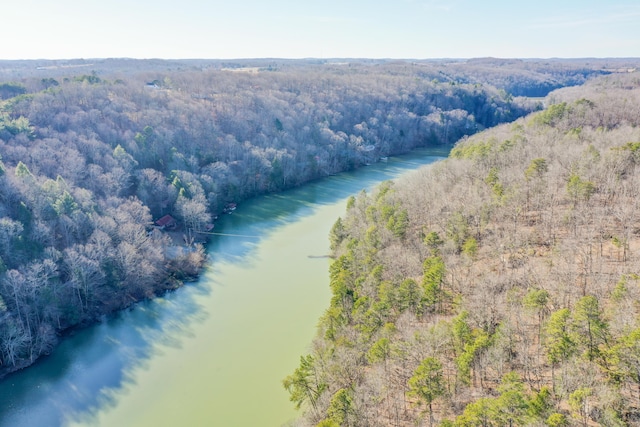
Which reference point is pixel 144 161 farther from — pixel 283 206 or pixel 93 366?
pixel 93 366

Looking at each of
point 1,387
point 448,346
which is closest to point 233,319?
point 1,387

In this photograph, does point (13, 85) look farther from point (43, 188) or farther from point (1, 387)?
point (1, 387)

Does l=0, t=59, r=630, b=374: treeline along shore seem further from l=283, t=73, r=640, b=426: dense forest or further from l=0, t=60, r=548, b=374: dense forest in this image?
l=283, t=73, r=640, b=426: dense forest

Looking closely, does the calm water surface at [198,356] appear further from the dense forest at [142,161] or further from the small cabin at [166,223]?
the small cabin at [166,223]

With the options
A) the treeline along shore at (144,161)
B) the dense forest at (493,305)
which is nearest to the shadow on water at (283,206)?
the treeline along shore at (144,161)

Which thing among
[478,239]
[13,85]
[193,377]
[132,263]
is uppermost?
[13,85]

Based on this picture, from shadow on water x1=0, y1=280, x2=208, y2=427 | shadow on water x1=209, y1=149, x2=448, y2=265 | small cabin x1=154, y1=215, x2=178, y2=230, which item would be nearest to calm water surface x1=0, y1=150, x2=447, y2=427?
shadow on water x1=0, y1=280, x2=208, y2=427

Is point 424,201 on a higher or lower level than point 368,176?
higher

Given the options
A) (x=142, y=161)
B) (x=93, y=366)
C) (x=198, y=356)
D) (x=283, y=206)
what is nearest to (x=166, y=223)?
(x=142, y=161)
